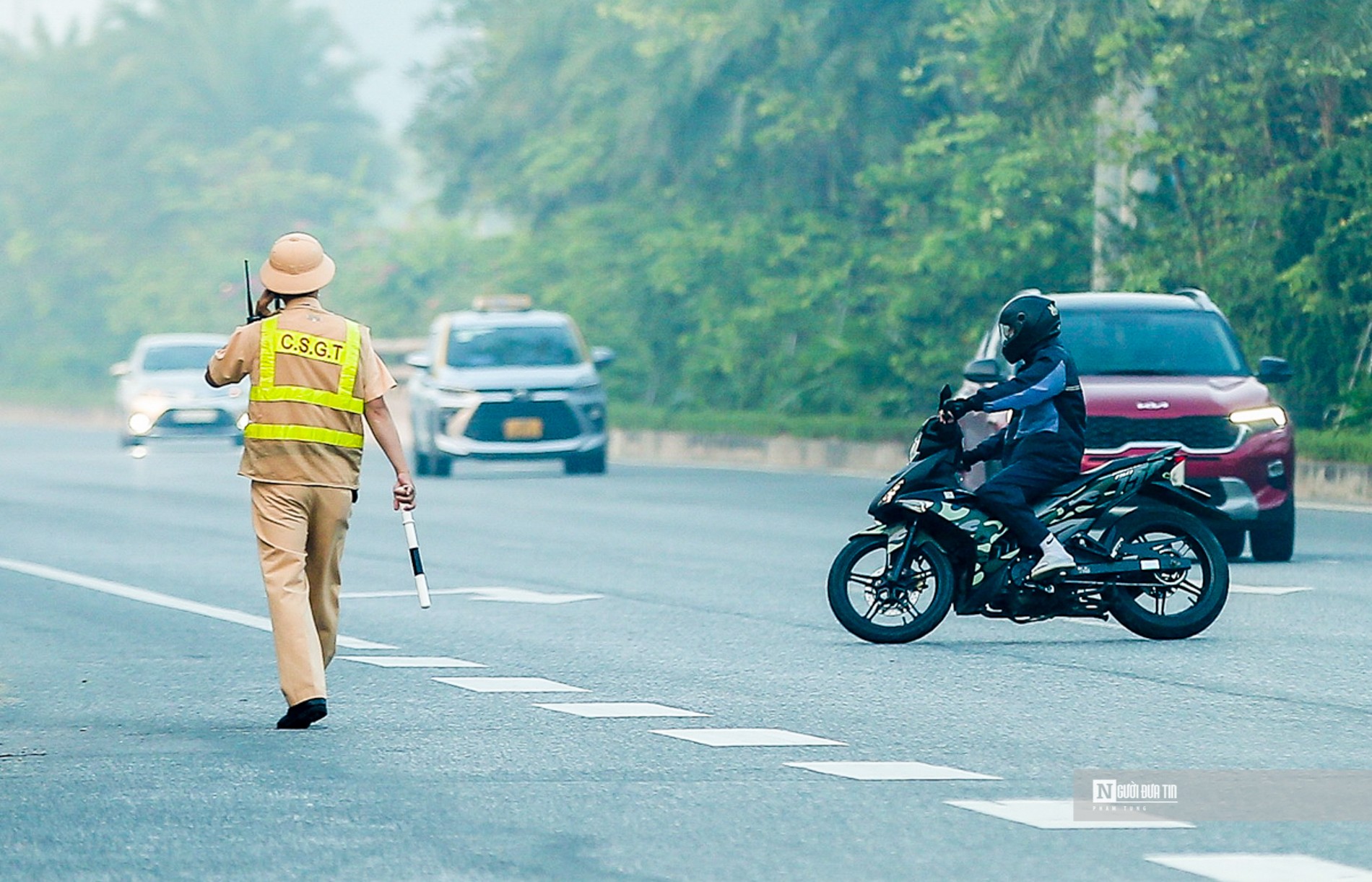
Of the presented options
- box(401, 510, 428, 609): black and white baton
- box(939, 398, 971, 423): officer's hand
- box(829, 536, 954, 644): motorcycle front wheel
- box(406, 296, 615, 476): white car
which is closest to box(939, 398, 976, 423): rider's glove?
box(939, 398, 971, 423): officer's hand

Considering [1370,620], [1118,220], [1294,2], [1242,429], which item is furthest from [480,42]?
[1370,620]

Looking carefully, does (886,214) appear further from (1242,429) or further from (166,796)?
(166,796)

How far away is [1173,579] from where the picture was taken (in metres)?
14.1

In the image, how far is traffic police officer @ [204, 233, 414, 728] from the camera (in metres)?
11.0

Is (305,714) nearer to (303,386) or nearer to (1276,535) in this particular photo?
(303,386)

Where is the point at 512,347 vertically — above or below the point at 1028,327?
below

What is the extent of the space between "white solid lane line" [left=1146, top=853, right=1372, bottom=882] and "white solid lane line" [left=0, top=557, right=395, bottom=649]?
6.85 metres

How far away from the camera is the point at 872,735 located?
10570 millimetres

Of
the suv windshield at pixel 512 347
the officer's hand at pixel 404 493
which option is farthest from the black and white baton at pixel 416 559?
the suv windshield at pixel 512 347

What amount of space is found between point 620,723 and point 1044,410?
3706mm

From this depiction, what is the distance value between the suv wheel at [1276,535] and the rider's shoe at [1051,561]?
5.42 metres

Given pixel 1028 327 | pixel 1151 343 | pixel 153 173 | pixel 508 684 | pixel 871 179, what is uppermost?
pixel 153 173
